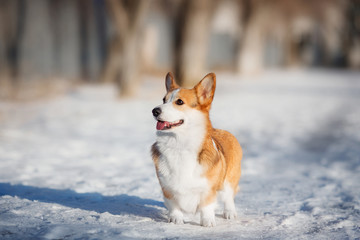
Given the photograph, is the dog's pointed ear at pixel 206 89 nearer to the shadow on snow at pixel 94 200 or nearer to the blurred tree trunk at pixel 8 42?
the shadow on snow at pixel 94 200

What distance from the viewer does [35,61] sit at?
17828 millimetres

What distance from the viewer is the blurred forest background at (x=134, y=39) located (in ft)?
40.1

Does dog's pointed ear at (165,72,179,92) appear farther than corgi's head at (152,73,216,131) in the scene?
Yes

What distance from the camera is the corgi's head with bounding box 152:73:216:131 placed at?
3131 millimetres

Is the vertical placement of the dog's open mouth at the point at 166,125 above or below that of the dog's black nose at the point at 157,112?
below

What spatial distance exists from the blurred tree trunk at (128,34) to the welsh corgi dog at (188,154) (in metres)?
8.40

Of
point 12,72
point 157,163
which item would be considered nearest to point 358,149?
point 157,163

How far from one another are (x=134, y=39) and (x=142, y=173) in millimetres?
6974

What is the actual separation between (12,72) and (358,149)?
1297 centimetres

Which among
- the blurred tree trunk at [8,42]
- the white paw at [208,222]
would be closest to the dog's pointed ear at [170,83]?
the white paw at [208,222]

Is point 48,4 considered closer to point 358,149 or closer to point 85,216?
point 358,149

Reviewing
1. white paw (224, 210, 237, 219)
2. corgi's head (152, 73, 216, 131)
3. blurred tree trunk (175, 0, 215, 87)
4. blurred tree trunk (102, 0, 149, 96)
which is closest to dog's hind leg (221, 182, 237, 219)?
white paw (224, 210, 237, 219)

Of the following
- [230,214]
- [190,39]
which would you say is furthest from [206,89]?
[190,39]

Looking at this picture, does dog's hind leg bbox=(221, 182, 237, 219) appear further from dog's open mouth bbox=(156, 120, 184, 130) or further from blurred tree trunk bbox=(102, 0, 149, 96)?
blurred tree trunk bbox=(102, 0, 149, 96)
